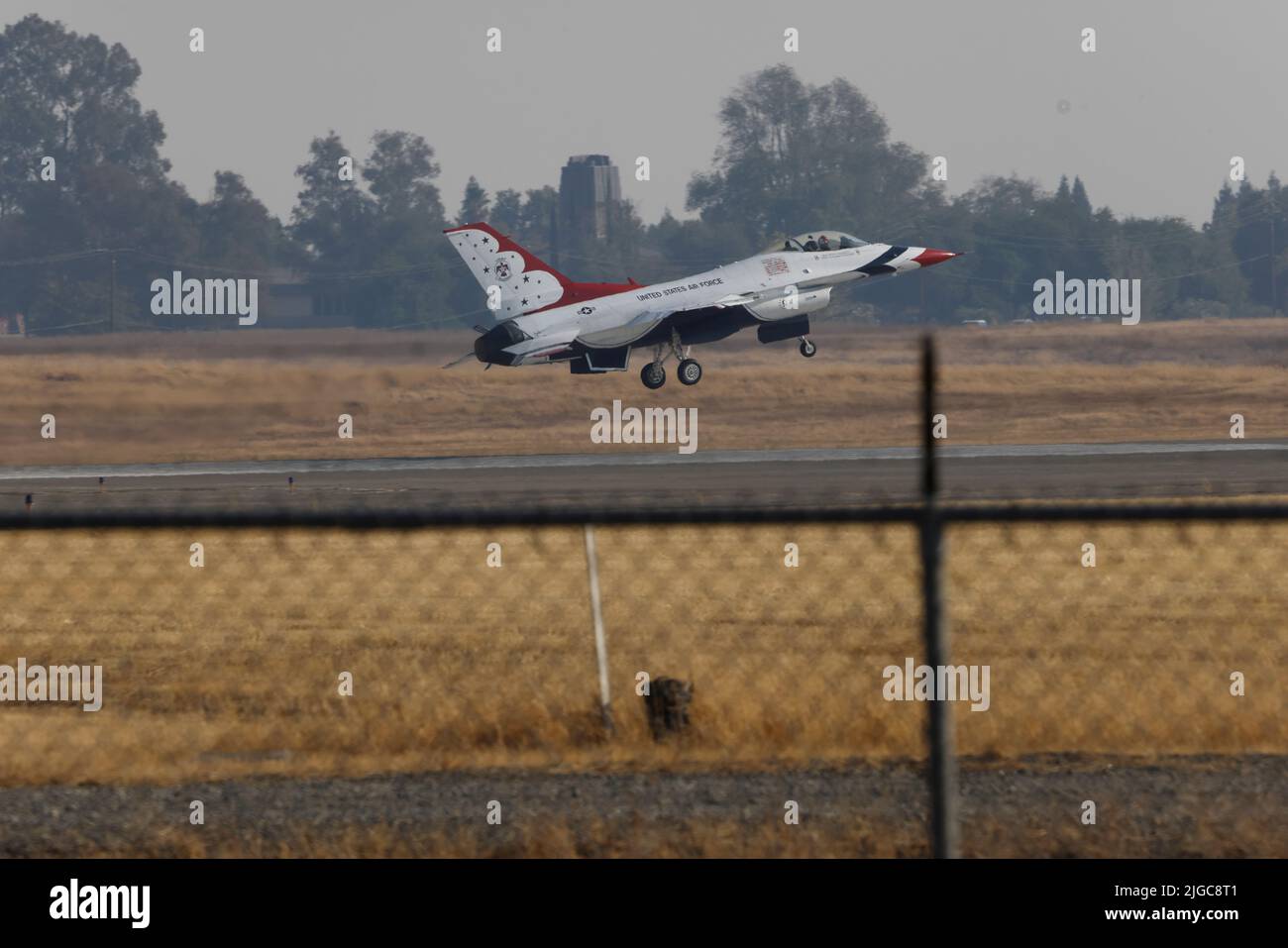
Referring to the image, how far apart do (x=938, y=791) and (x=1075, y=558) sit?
47.4ft

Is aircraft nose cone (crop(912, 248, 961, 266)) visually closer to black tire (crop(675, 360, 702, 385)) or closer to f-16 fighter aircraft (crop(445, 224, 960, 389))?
f-16 fighter aircraft (crop(445, 224, 960, 389))

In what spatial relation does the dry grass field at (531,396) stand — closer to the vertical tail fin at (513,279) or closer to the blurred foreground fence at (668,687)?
the vertical tail fin at (513,279)

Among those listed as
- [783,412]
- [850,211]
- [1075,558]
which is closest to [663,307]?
[783,412]

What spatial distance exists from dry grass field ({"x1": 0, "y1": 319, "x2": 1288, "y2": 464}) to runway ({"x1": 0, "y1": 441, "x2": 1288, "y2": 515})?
166 centimetres

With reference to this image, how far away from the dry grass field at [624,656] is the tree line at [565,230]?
99.4 m

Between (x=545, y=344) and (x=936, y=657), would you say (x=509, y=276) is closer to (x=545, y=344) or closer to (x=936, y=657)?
(x=545, y=344)

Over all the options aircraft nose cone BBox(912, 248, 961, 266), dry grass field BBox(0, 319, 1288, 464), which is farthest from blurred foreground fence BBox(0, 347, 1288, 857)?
aircraft nose cone BBox(912, 248, 961, 266)

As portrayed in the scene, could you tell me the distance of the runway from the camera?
105 ft

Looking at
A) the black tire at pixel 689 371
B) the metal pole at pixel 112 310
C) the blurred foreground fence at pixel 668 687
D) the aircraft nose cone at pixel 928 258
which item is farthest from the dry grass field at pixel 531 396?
the metal pole at pixel 112 310

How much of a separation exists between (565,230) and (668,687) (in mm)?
122222

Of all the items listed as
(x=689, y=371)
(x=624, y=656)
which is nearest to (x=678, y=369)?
(x=689, y=371)

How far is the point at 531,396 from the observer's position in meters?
65.0
